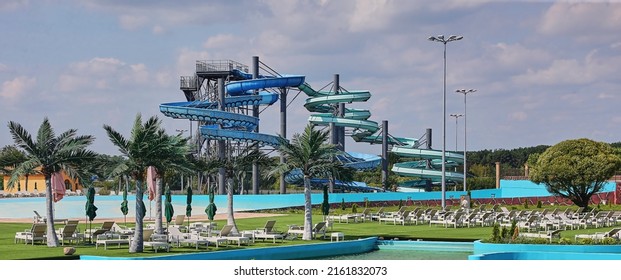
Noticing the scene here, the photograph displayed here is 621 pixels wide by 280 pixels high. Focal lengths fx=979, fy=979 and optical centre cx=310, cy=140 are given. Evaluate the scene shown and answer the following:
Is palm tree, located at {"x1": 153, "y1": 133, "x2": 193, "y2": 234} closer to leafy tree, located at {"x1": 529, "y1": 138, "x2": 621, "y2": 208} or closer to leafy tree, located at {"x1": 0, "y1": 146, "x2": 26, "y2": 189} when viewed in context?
leafy tree, located at {"x1": 0, "y1": 146, "x2": 26, "y2": 189}

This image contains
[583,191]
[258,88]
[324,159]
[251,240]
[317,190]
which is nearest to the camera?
[251,240]

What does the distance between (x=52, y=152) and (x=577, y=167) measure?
2706 centimetres

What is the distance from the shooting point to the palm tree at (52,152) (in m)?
24.8

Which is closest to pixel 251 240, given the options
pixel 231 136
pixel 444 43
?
pixel 444 43

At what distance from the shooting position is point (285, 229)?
3219 centimetres

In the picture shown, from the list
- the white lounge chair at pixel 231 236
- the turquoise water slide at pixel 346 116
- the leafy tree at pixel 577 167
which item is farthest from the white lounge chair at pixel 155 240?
the turquoise water slide at pixel 346 116

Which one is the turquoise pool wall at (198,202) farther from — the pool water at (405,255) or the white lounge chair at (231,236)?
the pool water at (405,255)

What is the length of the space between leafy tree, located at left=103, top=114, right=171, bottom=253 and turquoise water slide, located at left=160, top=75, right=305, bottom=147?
92.5 ft

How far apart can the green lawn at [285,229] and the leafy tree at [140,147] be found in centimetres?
148

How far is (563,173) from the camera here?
147 feet

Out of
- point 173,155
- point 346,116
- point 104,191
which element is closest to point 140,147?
point 173,155

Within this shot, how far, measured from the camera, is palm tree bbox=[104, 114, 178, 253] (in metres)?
23.6
